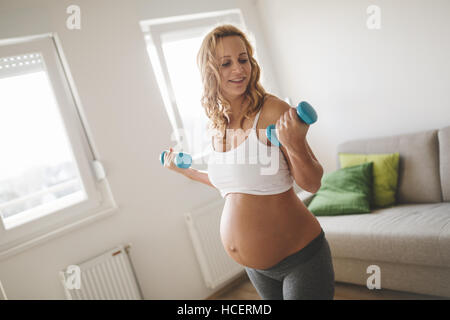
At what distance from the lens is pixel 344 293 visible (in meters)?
2.21

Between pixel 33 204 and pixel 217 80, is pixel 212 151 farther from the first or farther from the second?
pixel 33 204

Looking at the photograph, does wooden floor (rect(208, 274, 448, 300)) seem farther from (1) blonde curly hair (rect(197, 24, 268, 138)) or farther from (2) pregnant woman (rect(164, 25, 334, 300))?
(1) blonde curly hair (rect(197, 24, 268, 138))

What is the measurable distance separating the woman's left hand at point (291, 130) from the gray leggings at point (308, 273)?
0.35 meters

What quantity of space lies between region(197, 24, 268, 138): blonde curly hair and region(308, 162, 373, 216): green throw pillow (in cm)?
139

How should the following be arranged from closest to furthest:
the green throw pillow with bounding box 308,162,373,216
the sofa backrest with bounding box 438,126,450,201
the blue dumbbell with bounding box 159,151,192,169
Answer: the blue dumbbell with bounding box 159,151,192,169 < the sofa backrest with bounding box 438,126,450,201 < the green throw pillow with bounding box 308,162,373,216

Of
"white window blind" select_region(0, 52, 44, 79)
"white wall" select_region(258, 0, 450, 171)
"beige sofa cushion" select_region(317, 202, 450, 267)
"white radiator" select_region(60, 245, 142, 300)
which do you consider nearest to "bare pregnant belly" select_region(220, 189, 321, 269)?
"beige sofa cushion" select_region(317, 202, 450, 267)

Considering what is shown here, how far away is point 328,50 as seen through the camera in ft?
9.14

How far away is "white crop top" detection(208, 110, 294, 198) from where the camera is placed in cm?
103

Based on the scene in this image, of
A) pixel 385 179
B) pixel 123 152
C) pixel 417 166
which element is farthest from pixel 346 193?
pixel 123 152

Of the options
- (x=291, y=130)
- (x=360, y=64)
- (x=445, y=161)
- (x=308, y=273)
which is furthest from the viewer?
(x=360, y=64)

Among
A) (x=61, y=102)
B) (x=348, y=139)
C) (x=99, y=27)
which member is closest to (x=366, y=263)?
(x=348, y=139)

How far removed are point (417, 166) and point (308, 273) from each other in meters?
1.63

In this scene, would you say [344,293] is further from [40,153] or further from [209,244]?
[40,153]

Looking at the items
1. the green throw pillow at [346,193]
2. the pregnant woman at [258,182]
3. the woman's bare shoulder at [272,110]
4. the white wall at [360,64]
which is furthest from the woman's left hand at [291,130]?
the white wall at [360,64]
